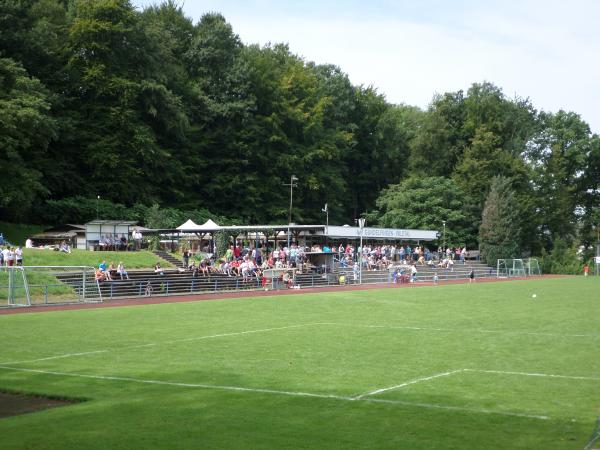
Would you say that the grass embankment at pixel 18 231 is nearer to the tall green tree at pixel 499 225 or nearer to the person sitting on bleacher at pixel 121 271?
the person sitting on bleacher at pixel 121 271

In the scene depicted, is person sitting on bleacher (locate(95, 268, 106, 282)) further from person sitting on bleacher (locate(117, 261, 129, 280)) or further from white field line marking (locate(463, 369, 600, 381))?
white field line marking (locate(463, 369, 600, 381))

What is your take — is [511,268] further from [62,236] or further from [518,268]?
[62,236]

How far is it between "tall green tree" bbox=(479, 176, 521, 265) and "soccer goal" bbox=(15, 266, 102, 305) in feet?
164

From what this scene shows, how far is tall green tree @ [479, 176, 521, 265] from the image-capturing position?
78.4 metres

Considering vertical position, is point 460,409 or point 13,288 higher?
point 13,288

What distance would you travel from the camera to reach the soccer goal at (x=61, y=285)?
3359cm

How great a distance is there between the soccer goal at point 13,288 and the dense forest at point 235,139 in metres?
18.4

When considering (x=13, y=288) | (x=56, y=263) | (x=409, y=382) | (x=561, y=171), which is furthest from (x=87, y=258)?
(x=561, y=171)

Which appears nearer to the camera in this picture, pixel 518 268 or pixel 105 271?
pixel 105 271

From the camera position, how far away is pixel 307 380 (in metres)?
12.9

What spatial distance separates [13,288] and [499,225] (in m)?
57.6

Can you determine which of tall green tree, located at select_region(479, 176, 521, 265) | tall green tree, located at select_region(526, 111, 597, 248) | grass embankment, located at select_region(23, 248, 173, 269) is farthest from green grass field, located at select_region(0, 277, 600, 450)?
tall green tree, located at select_region(526, 111, 597, 248)

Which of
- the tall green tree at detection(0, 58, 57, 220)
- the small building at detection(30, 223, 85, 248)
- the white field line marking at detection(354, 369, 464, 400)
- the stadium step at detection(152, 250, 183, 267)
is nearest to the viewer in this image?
the white field line marking at detection(354, 369, 464, 400)

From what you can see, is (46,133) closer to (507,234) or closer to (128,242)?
(128,242)
